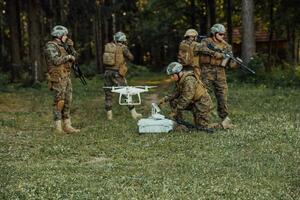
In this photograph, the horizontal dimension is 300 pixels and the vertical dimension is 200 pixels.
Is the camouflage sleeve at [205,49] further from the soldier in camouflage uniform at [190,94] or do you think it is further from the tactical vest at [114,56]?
the tactical vest at [114,56]

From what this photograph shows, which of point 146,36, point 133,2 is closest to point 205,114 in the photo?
point 133,2

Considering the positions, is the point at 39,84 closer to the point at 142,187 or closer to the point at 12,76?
the point at 12,76

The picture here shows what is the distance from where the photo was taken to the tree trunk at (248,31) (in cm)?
2530

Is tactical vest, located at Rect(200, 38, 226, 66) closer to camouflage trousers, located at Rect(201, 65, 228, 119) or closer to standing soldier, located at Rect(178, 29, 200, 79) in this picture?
camouflage trousers, located at Rect(201, 65, 228, 119)

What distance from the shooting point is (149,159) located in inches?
397

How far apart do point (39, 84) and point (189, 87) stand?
1551 cm

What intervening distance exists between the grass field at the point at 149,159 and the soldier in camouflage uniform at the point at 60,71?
0.44 m

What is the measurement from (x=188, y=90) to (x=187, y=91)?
0.03m

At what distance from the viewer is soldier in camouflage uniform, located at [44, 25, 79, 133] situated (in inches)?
515

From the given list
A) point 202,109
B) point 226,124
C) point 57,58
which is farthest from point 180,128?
point 57,58

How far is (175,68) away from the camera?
12398mm

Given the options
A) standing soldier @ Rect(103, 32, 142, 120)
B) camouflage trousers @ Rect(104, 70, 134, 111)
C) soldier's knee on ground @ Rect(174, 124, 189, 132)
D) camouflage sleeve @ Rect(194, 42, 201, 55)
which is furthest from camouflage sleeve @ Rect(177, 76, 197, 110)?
camouflage trousers @ Rect(104, 70, 134, 111)

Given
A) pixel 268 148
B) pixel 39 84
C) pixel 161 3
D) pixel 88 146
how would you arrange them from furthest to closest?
1. pixel 161 3
2. pixel 39 84
3. pixel 88 146
4. pixel 268 148

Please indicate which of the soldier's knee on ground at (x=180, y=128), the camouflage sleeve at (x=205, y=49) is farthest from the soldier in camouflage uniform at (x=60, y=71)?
the camouflage sleeve at (x=205, y=49)
